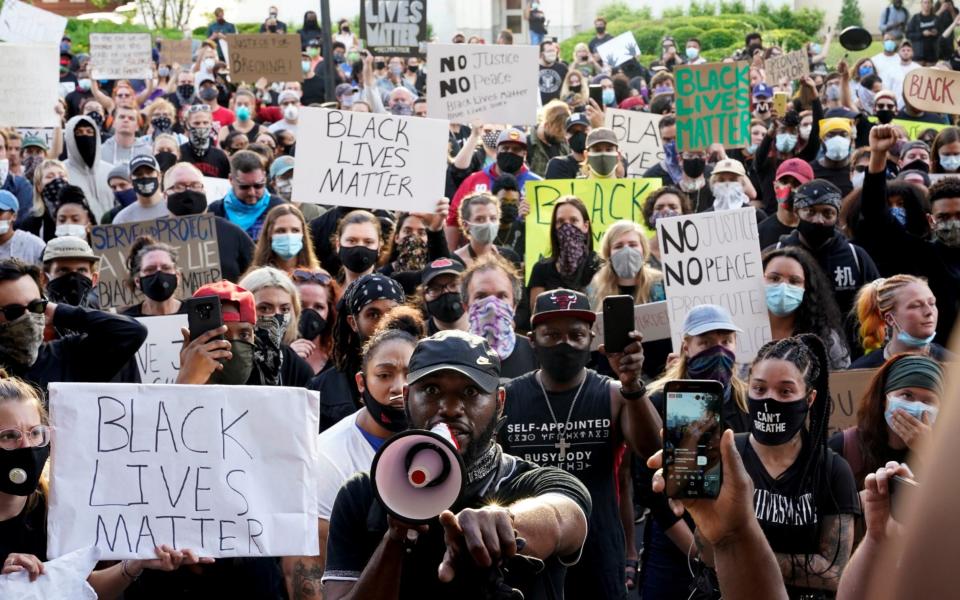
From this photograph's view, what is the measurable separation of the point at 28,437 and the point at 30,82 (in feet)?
26.3

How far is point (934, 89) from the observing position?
10.3 m

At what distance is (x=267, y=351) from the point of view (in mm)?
5184

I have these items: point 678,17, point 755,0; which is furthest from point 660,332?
point 755,0

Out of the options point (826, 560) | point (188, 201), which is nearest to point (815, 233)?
point (826, 560)

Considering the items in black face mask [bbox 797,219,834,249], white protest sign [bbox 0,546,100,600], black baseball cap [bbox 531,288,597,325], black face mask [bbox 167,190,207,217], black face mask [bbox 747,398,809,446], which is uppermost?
black baseball cap [bbox 531,288,597,325]

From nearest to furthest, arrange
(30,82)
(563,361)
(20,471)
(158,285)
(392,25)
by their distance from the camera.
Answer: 1. (20,471)
2. (563,361)
3. (158,285)
4. (30,82)
5. (392,25)

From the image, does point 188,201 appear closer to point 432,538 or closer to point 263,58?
point 432,538

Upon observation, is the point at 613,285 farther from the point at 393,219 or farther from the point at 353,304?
the point at 393,219

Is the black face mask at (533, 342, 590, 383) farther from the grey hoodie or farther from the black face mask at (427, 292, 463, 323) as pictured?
the grey hoodie

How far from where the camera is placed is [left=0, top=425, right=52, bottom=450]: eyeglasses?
3.69 m

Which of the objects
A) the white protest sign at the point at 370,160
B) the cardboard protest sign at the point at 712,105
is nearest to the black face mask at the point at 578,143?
the cardboard protest sign at the point at 712,105

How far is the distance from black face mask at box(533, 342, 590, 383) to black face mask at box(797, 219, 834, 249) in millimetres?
2764

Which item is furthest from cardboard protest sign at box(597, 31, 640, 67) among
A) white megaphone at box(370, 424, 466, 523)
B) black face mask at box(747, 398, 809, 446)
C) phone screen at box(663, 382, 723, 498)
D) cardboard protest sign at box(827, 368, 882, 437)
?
white megaphone at box(370, 424, 466, 523)

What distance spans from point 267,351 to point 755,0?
3855 centimetres
